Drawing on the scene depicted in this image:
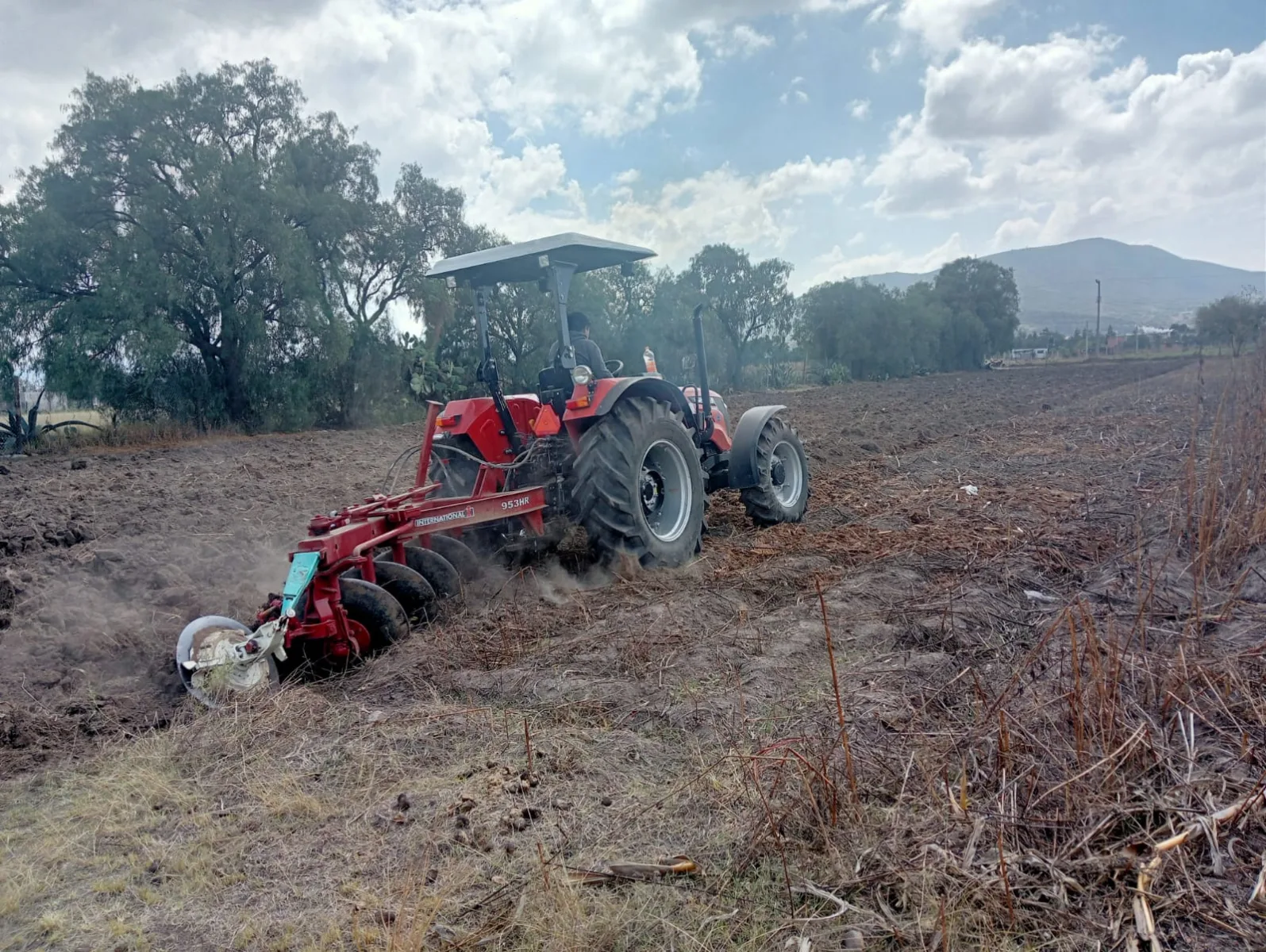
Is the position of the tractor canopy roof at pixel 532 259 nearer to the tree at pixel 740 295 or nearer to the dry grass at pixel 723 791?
the dry grass at pixel 723 791

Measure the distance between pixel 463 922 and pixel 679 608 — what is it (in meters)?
2.61

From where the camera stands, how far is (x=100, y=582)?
5766 millimetres

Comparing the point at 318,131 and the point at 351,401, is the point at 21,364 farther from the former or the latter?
the point at 318,131

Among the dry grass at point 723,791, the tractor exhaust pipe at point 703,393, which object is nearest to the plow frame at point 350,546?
the dry grass at point 723,791

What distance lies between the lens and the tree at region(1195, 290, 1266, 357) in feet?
154

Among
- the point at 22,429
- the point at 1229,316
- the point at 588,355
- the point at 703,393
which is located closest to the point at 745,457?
the point at 703,393

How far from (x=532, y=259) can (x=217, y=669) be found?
3.07 m

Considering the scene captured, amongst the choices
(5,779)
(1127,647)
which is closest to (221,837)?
(5,779)

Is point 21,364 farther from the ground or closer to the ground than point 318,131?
closer to the ground

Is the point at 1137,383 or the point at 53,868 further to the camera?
the point at 1137,383

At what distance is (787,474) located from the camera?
7.66 m

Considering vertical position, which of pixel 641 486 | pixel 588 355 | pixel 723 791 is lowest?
pixel 723 791

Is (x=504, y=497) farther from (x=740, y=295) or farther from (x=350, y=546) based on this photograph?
(x=740, y=295)

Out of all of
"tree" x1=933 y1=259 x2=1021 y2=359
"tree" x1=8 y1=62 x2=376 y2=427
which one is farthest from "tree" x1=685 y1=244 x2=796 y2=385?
"tree" x1=8 y1=62 x2=376 y2=427
